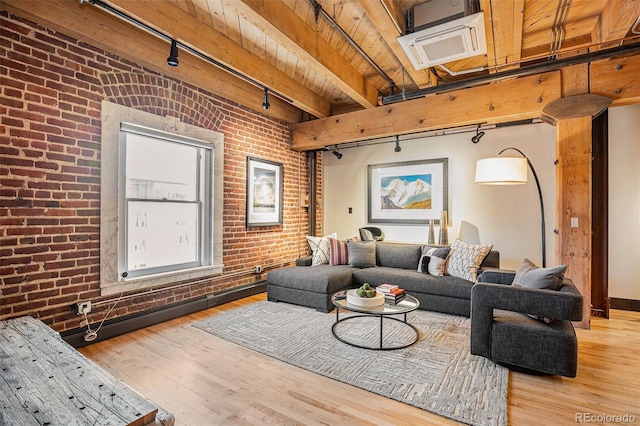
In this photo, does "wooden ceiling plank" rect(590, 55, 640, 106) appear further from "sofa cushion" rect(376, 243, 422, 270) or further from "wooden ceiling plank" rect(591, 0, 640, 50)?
"sofa cushion" rect(376, 243, 422, 270)

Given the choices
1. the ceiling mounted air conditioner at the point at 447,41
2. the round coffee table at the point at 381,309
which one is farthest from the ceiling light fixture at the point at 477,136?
the round coffee table at the point at 381,309

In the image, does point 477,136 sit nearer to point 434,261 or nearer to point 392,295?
point 434,261

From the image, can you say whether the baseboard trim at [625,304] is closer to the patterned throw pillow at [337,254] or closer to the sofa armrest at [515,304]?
the sofa armrest at [515,304]

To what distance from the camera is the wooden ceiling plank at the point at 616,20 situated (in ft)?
7.73

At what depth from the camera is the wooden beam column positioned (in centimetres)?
320

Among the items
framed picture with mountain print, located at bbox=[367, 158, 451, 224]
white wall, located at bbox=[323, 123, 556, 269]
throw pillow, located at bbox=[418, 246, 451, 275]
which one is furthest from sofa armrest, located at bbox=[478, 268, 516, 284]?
framed picture with mountain print, located at bbox=[367, 158, 451, 224]

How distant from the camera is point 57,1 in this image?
2430 millimetres

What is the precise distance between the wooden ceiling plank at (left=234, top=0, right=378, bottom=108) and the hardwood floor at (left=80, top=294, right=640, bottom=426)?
282 cm

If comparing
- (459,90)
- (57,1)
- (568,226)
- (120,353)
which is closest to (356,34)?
(459,90)

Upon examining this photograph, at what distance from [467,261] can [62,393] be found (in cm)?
380

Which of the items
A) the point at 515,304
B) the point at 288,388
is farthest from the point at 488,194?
the point at 288,388

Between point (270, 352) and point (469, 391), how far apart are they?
158 centimetres

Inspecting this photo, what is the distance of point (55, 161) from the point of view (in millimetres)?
2578

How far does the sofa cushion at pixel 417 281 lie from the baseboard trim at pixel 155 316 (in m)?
1.74
